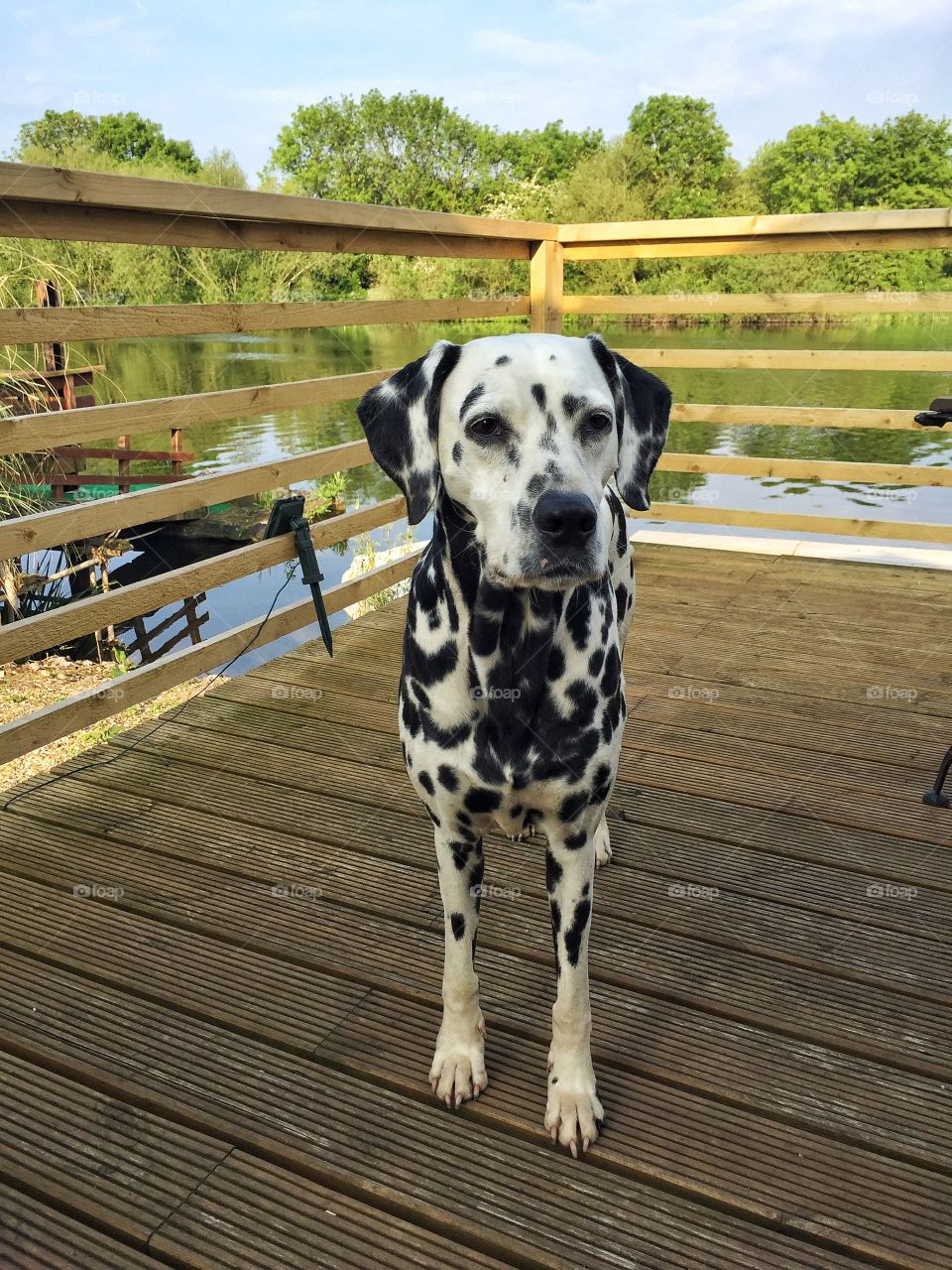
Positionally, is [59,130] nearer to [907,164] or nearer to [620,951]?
[907,164]

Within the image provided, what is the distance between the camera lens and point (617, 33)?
2406 inches

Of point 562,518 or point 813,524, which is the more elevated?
point 562,518

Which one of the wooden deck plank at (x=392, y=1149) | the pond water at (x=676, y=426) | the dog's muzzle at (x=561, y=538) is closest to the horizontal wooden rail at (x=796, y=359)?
the dog's muzzle at (x=561, y=538)

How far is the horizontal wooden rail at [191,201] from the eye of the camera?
7.22 feet

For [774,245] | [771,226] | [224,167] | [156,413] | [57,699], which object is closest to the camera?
[156,413]

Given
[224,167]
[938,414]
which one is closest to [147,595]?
[938,414]

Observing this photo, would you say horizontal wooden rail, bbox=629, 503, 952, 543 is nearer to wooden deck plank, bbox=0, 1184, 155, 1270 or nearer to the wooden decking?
the wooden decking

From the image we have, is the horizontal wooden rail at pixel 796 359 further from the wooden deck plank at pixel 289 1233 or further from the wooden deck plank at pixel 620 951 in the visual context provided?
the wooden deck plank at pixel 289 1233

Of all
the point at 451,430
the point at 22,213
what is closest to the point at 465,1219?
the point at 451,430

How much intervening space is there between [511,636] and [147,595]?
5.78ft

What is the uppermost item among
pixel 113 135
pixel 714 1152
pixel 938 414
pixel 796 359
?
pixel 113 135

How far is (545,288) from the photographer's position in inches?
188

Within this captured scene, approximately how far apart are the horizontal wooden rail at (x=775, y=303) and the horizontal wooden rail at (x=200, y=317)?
2.97 ft

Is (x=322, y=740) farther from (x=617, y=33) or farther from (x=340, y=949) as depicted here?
(x=617, y=33)
